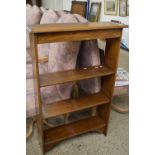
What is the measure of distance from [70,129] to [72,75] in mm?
479


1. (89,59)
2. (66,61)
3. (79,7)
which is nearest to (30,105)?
(66,61)

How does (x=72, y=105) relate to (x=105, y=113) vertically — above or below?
above

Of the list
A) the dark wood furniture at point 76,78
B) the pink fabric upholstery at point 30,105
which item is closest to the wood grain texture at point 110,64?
the dark wood furniture at point 76,78

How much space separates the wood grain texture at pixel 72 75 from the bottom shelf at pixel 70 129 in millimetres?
466

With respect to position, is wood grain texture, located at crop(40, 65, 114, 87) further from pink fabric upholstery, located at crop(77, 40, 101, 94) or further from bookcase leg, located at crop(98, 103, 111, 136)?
bookcase leg, located at crop(98, 103, 111, 136)

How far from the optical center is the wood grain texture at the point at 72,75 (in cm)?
132

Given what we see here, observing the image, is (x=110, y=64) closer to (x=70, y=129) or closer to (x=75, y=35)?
(x=75, y=35)

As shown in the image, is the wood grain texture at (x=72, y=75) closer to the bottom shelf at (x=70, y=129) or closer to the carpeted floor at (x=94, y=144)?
the bottom shelf at (x=70, y=129)

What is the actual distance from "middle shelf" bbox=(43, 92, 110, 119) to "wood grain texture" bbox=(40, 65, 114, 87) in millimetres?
224

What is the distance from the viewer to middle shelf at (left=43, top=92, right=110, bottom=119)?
4.58 feet

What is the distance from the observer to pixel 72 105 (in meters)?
1.48
